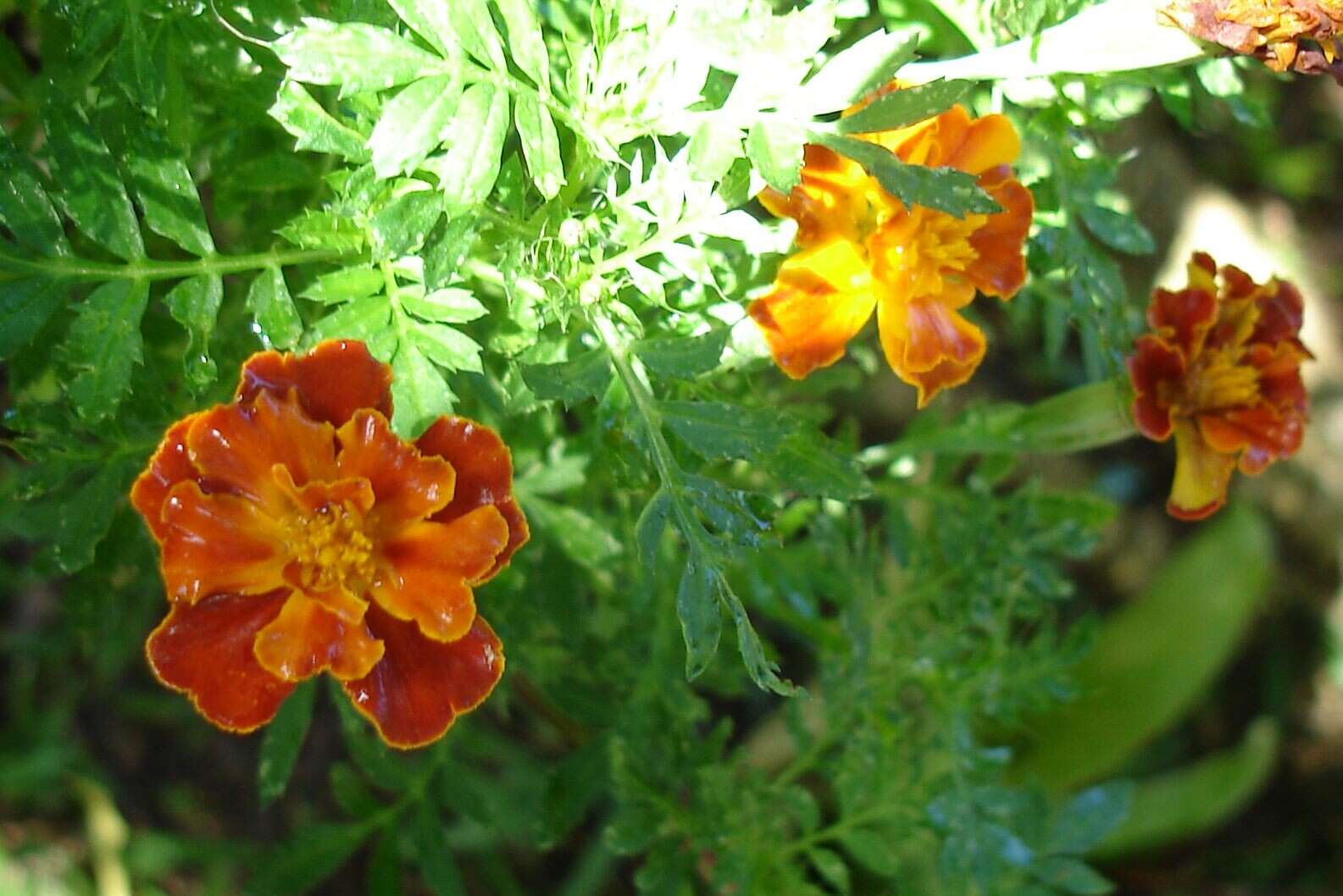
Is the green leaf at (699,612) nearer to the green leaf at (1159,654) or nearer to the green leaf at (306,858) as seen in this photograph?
the green leaf at (306,858)

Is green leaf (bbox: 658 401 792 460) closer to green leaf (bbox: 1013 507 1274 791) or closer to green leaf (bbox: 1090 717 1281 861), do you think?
green leaf (bbox: 1013 507 1274 791)

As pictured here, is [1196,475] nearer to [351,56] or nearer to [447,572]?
[447,572]

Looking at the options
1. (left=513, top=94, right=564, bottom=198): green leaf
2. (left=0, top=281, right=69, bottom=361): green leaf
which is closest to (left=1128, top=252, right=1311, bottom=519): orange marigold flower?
(left=513, top=94, right=564, bottom=198): green leaf

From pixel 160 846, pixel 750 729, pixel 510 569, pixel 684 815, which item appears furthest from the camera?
pixel 750 729

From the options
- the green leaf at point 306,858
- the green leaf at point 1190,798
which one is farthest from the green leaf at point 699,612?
the green leaf at point 1190,798

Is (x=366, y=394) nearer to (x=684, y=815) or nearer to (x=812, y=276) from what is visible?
(x=812, y=276)

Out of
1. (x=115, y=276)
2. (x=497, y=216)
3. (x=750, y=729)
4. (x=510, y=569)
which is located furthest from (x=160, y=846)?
(x=497, y=216)
